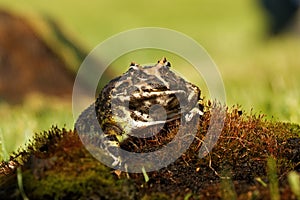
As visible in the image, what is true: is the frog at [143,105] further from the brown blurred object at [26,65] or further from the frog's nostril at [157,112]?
the brown blurred object at [26,65]

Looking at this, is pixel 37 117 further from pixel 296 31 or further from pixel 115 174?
pixel 296 31

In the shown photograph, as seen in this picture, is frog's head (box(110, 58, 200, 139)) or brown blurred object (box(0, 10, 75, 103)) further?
brown blurred object (box(0, 10, 75, 103))

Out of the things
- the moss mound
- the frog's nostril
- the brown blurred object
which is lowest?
the moss mound

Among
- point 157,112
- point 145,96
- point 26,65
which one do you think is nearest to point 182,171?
point 157,112

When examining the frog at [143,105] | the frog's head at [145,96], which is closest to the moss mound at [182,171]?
the frog at [143,105]

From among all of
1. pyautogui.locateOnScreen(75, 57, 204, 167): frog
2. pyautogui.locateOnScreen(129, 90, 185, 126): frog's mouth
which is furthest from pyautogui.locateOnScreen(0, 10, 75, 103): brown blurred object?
pyautogui.locateOnScreen(129, 90, 185, 126): frog's mouth

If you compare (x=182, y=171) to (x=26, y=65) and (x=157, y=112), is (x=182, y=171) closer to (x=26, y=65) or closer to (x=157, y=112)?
(x=157, y=112)

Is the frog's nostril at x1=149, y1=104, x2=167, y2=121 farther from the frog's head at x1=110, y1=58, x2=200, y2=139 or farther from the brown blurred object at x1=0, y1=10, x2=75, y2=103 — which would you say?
the brown blurred object at x1=0, y1=10, x2=75, y2=103
